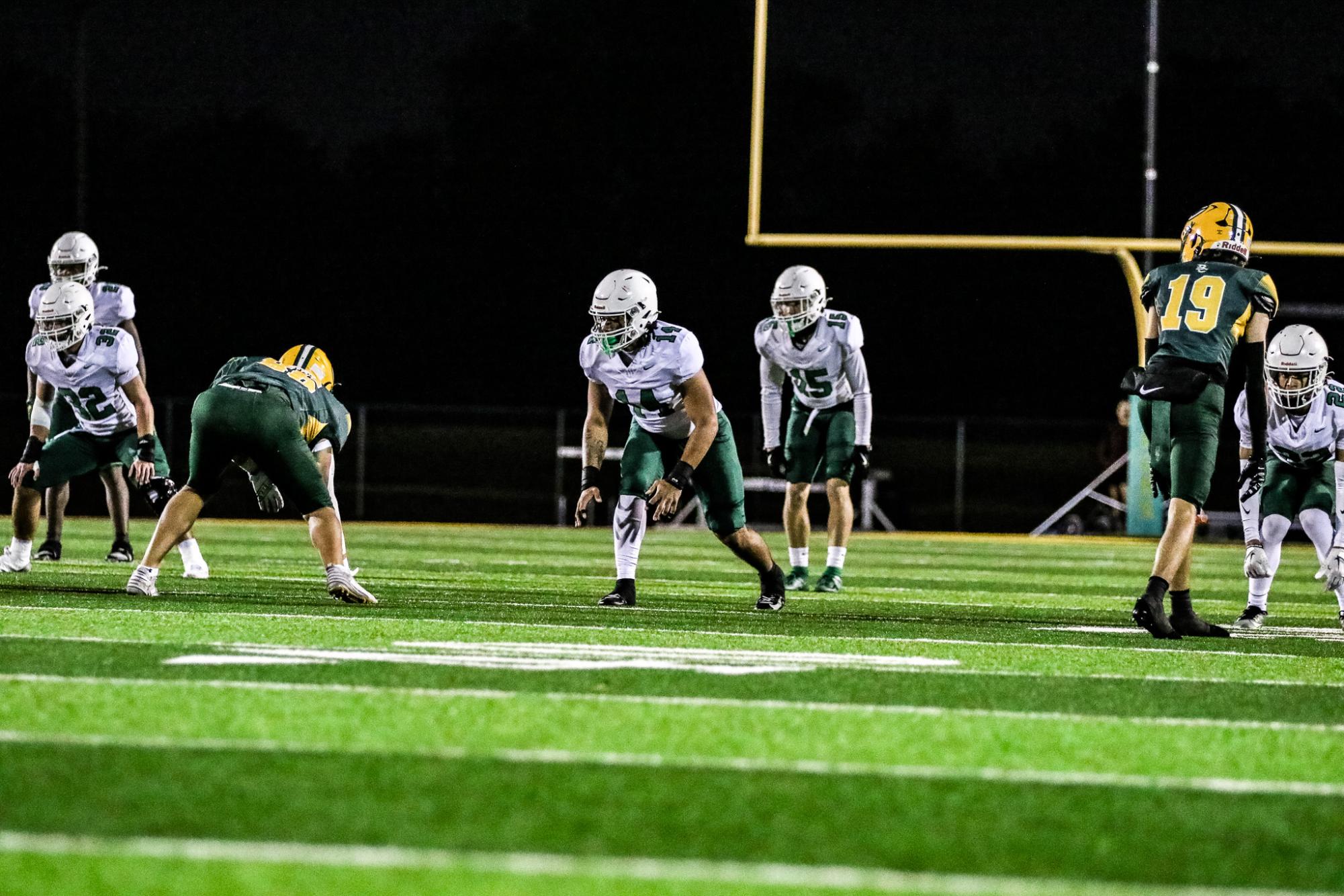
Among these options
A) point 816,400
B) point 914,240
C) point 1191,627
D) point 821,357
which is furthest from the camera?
point 914,240

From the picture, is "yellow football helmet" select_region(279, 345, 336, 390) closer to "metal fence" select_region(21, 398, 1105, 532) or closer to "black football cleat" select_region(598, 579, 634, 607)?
"black football cleat" select_region(598, 579, 634, 607)

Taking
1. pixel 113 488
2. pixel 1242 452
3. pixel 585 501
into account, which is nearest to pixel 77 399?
pixel 113 488

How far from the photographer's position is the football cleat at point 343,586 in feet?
25.6

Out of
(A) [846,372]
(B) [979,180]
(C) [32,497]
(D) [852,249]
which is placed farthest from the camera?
(D) [852,249]

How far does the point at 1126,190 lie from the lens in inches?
709

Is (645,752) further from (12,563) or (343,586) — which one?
(12,563)

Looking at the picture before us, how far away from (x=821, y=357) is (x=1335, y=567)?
10.5ft

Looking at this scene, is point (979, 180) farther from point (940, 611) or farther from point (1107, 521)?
point (940, 611)

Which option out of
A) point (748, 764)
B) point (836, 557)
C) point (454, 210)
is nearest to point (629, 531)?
point (836, 557)

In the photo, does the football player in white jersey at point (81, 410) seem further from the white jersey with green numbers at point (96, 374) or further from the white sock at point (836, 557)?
the white sock at point (836, 557)

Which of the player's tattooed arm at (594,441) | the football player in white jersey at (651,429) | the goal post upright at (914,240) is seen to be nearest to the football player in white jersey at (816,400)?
the football player in white jersey at (651,429)

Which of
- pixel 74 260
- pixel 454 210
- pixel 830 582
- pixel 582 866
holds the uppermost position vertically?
pixel 454 210

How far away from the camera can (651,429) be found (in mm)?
8625

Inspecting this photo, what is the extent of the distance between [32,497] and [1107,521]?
48.8 ft
